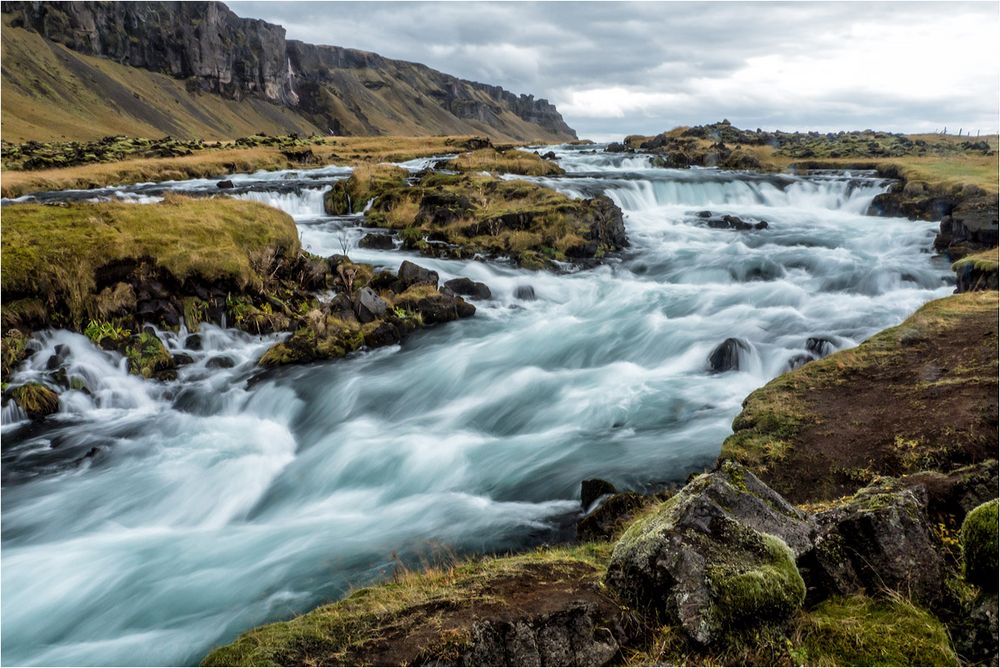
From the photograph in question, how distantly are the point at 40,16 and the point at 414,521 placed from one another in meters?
197

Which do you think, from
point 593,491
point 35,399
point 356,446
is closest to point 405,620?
point 593,491

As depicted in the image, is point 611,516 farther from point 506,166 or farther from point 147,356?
A: point 506,166

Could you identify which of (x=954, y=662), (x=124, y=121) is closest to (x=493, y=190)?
(x=954, y=662)

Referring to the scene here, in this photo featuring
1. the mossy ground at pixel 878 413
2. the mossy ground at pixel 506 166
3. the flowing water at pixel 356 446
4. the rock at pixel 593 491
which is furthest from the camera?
the mossy ground at pixel 506 166

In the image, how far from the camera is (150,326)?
17016 millimetres

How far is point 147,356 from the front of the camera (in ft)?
52.8

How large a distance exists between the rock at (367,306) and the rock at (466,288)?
3.91 meters

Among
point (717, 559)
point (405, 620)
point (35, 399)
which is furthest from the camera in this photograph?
point (35, 399)

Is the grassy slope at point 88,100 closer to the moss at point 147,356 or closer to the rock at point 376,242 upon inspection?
the rock at point 376,242

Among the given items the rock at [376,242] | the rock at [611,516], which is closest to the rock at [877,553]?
the rock at [611,516]

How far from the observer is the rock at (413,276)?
72.8ft

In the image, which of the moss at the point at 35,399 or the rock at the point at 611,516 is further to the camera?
the moss at the point at 35,399

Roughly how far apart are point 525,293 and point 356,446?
11978mm

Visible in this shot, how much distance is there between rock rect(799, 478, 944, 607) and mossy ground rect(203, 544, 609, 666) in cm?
194
